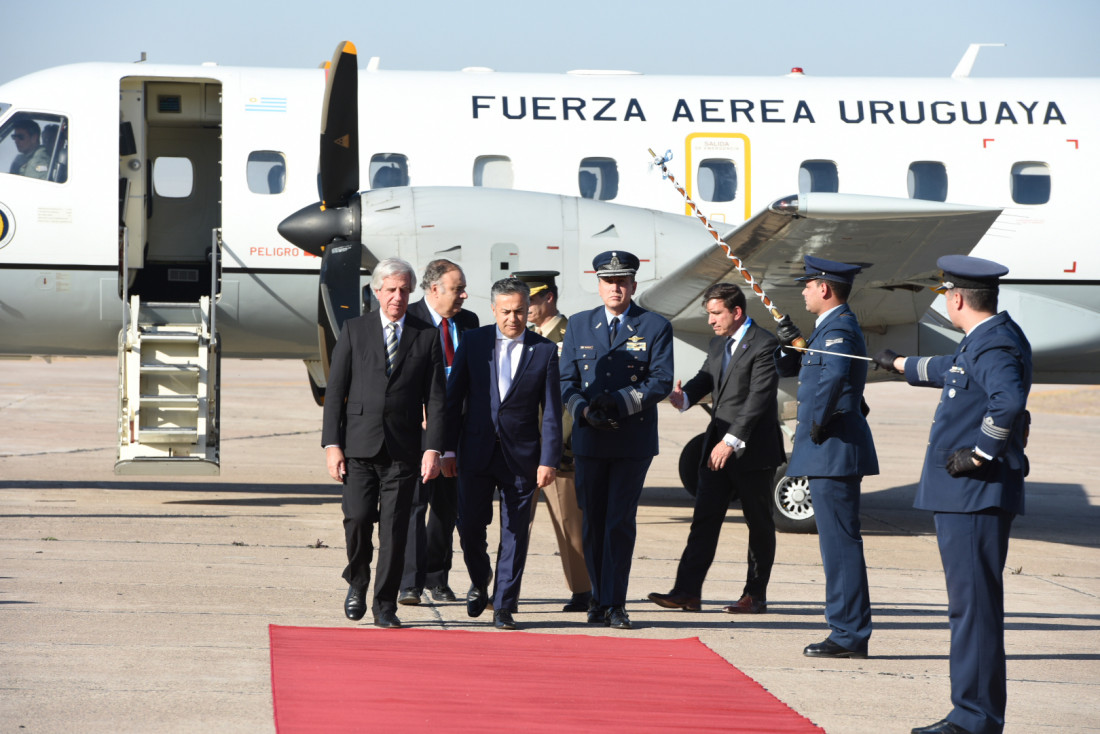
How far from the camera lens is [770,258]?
30.9 feet

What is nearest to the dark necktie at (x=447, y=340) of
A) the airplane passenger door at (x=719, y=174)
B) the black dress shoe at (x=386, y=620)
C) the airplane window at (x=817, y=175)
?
the black dress shoe at (x=386, y=620)

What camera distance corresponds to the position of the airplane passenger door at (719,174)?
36.6ft

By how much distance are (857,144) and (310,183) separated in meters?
5.25

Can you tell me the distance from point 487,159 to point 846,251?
12.2 feet

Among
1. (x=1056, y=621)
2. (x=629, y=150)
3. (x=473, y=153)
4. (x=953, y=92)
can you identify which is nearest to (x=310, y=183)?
(x=473, y=153)

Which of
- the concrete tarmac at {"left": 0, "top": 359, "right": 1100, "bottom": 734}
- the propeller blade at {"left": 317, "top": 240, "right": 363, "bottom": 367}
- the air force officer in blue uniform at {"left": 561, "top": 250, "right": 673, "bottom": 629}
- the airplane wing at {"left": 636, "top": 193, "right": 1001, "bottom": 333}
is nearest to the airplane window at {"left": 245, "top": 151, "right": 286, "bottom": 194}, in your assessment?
the propeller blade at {"left": 317, "top": 240, "right": 363, "bottom": 367}

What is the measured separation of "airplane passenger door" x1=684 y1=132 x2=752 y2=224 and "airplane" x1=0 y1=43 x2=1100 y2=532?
0.02 m

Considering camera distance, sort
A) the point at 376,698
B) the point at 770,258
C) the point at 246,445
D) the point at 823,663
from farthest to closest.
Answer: the point at 246,445, the point at 770,258, the point at 823,663, the point at 376,698

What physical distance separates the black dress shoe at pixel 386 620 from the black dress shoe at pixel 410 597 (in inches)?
22.8

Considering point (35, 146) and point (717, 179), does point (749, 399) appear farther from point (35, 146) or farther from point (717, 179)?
point (35, 146)

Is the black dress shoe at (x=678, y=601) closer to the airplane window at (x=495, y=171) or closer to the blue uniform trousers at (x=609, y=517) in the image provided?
the blue uniform trousers at (x=609, y=517)

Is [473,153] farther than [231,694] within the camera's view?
Yes

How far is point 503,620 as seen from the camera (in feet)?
20.4

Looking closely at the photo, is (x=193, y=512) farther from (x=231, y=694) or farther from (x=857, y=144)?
(x=857, y=144)
